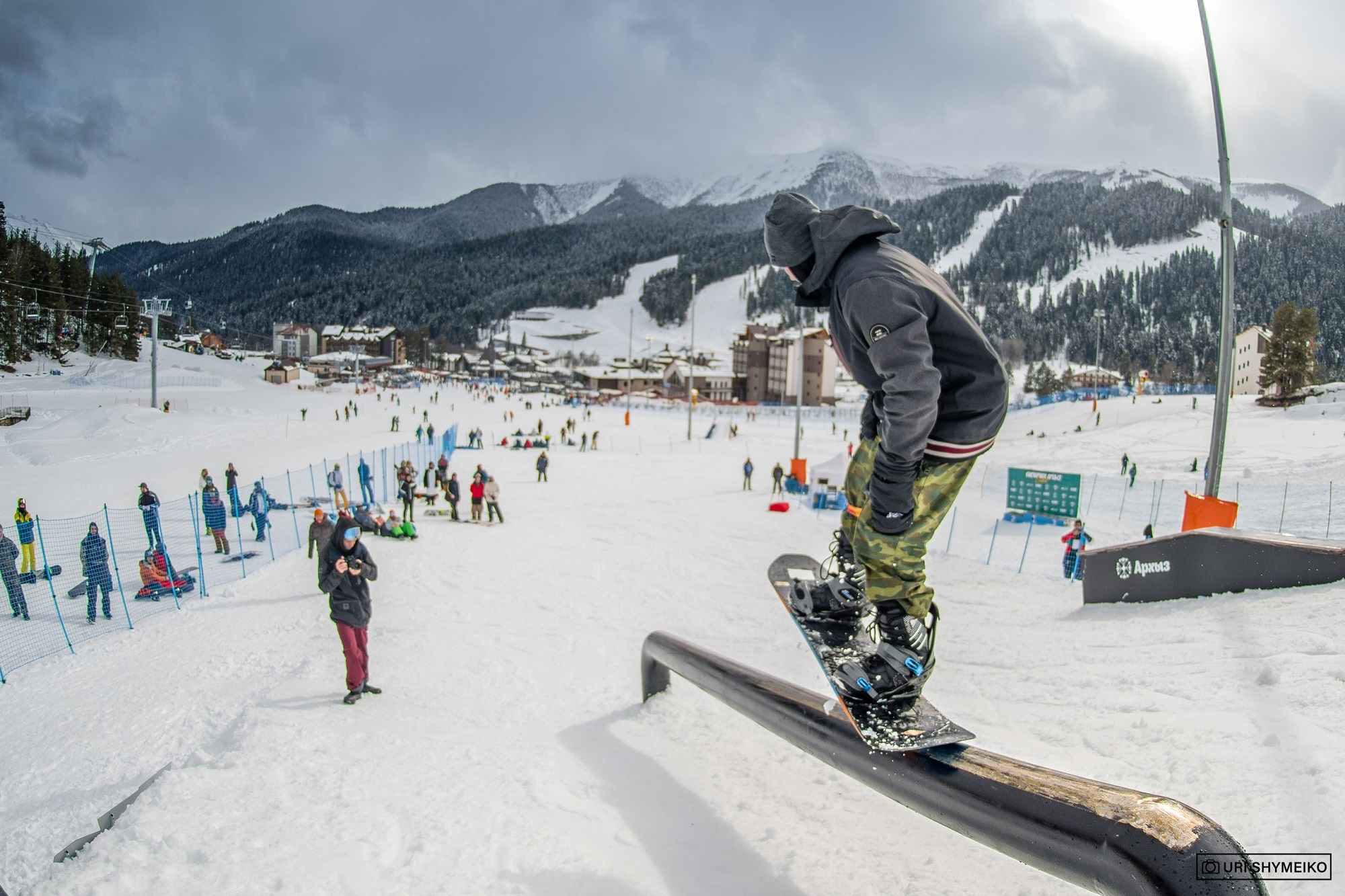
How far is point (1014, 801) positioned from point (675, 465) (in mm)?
30505

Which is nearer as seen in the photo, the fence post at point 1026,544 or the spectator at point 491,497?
the fence post at point 1026,544

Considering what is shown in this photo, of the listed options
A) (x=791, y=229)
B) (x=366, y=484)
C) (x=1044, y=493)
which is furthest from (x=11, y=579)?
(x=1044, y=493)

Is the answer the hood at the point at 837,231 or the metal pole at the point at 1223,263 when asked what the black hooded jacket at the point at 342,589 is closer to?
the hood at the point at 837,231

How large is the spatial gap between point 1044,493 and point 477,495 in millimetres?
18211

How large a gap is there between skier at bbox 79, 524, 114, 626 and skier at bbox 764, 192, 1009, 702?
1255cm

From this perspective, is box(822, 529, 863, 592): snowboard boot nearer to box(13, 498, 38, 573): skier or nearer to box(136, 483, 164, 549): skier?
box(136, 483, 164, 549): skier

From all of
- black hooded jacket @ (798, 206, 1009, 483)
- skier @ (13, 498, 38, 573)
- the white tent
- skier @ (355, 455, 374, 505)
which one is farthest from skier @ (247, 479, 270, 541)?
the white tent

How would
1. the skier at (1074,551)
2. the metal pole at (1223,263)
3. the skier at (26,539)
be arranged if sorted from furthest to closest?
the skier at (1074,551) < the skier at (26,539) < the metal pole at (1223,263)

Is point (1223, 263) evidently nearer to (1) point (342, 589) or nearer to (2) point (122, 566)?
(1) point (342, 589)

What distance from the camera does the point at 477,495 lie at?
1795 centimetres

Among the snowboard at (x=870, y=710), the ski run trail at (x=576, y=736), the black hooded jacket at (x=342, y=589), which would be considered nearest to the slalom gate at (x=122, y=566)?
the ski run trail at (x=576, y=736)

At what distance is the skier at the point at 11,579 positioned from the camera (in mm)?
10531

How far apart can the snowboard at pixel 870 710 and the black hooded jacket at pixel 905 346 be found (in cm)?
85

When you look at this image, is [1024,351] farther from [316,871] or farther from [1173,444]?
[316,871]
